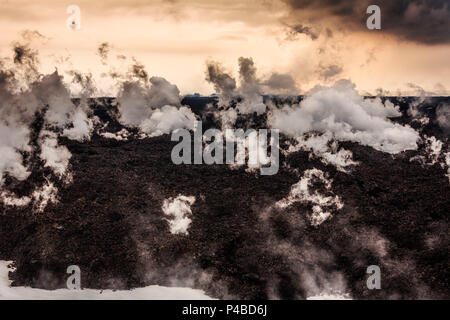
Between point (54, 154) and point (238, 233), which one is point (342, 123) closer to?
point (238, 233)

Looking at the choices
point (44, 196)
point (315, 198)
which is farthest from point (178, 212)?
point (44, 196)

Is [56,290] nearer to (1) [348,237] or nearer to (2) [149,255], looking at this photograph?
(2) [149,255]

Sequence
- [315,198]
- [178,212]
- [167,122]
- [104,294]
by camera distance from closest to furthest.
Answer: [104,294], [178,212], [315,198], [167,122]

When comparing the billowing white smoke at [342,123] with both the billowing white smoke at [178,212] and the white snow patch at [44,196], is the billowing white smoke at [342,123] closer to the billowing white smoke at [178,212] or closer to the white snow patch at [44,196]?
the billowing white smoke at [178,212]

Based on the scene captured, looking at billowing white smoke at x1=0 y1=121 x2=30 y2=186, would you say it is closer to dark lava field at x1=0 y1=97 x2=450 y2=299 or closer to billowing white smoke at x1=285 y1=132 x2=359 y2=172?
dark lava field at x1=0 y1=97 x2=450 y2=299

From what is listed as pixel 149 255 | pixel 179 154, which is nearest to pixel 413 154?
pixel 179 154

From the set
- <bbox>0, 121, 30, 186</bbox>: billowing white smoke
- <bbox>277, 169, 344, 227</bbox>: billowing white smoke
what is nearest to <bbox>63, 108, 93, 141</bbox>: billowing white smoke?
<bbox>0, 121, 30, 186</bbox>: billowing white smoke
